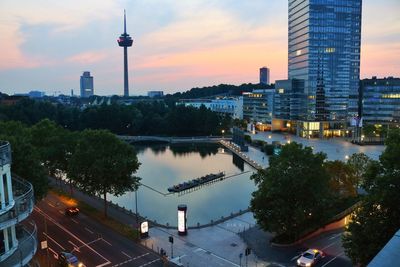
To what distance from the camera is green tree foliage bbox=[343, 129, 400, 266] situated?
27.6m

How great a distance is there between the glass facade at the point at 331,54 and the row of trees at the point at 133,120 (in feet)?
126

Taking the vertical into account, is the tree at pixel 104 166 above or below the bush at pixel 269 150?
above

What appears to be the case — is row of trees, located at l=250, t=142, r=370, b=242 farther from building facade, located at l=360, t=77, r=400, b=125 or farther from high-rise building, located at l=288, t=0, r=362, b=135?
building facade, located at l=360, t=77, r=400, b=125

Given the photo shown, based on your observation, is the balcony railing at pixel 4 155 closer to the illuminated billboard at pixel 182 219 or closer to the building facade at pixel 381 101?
the illuminated billboard at pixel 182 219

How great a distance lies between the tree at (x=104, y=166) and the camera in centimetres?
4778

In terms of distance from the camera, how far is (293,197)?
38.6m

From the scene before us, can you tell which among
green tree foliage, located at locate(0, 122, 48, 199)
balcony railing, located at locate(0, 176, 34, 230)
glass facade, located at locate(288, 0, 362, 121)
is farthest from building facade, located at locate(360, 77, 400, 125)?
balcony railing, located at locate(0, 176, 34, 230)

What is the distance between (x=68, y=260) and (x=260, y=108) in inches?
5813

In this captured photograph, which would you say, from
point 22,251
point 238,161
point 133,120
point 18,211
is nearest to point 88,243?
point 22,251

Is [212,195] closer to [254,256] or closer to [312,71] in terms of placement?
[254,256]

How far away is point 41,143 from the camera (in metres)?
67.8

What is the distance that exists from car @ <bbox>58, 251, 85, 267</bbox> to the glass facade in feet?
395

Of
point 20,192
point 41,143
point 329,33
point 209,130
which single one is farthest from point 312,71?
point 20,192

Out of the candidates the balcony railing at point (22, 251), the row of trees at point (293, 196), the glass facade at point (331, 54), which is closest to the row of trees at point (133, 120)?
the glass facade at point (331, 54)
